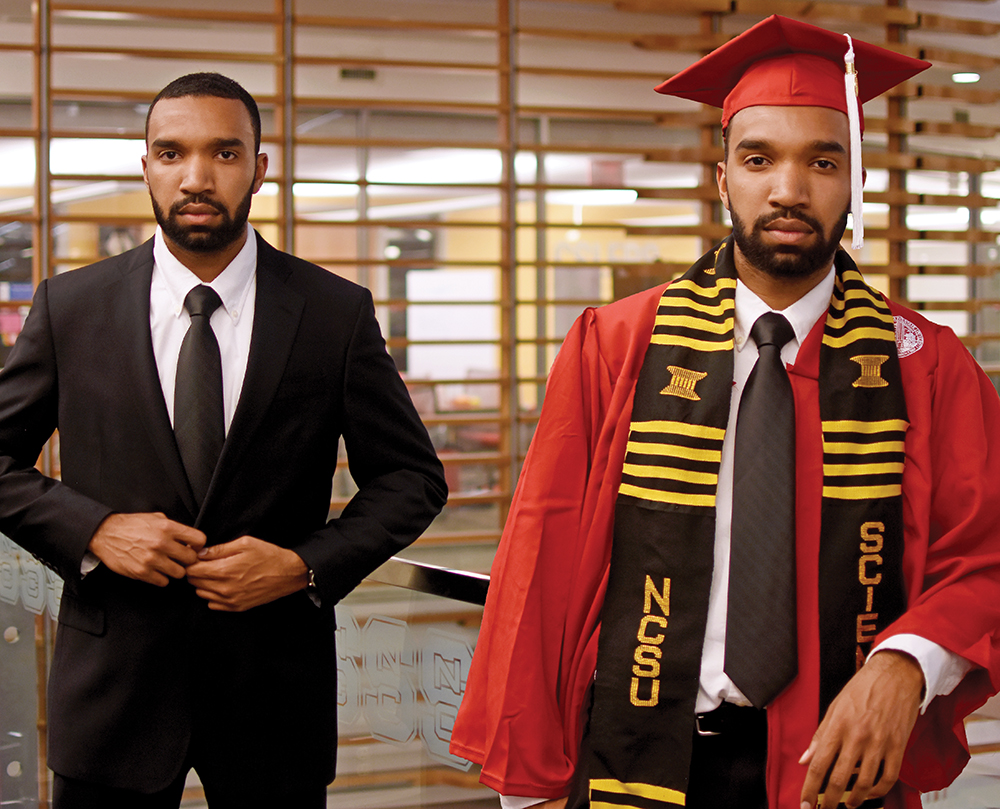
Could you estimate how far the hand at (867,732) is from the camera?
3.90ft

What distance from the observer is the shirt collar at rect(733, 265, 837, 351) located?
1427 mm

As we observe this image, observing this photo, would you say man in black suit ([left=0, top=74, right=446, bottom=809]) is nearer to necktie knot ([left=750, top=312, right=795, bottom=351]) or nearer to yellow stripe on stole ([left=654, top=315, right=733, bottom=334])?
yellow stripe on stole ([left=654, top=315, right=733, bottom=334])

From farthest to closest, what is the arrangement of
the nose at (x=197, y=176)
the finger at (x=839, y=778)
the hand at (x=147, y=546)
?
the nose at (x=197, y=176) < the hand at (x=147, y=546) < the finger at (x=839, y=778)

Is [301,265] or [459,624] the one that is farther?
[459,624]

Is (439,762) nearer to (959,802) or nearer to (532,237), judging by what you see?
(959,802)

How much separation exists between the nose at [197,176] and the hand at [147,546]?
0.55 m

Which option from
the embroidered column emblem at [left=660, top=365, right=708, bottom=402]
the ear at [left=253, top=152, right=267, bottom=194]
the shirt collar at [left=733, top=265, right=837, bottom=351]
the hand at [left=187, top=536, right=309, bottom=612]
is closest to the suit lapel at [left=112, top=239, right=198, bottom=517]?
the hand at [left=187, top=536, right=309, bottom=612]

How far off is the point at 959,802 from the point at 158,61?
5609mm

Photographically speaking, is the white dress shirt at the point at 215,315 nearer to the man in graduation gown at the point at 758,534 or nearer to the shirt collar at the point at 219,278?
the shirt collar at the point at 219,278

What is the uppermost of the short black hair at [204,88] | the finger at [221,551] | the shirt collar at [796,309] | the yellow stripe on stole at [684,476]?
the short black hair at [204,88]

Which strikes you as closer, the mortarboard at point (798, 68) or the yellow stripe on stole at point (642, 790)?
the yellow stripe on stole at point (642, 790)

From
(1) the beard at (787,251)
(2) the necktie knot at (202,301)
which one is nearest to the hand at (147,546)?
(2) the necktie knot at (202,301)

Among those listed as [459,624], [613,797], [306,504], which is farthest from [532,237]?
[613,797]

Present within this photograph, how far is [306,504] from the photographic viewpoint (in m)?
1.74
